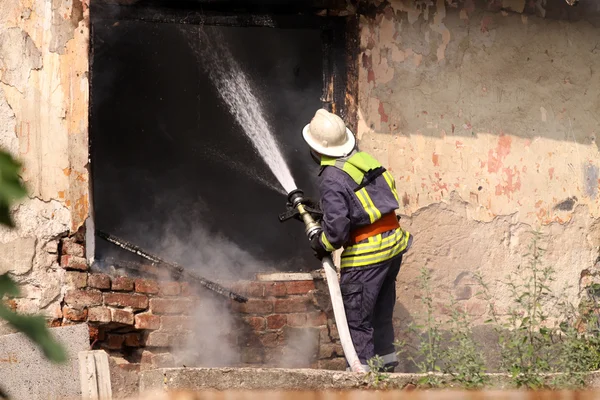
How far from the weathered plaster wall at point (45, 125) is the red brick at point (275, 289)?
4.89 ft

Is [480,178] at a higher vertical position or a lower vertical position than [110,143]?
lower

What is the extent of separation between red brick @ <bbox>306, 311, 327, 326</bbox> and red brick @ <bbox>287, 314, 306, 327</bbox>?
30mm

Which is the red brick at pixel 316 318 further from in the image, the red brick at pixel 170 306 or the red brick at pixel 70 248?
the red brick at pixel 70 248

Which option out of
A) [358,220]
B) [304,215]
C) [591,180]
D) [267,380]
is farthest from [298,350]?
[591,180]

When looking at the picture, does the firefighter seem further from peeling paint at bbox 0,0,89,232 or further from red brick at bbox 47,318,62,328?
red brick at bbox 47,318,62,328

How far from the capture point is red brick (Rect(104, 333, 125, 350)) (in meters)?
6.38

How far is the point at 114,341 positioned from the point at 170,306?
1.52 ft

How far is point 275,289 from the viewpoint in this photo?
711 centimetres

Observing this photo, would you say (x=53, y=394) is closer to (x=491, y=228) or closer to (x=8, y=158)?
A: (x=491, y=228)

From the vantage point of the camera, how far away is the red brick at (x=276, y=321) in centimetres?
706

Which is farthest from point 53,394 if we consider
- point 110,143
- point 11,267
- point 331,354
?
point 110,143

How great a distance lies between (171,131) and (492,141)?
2.70m

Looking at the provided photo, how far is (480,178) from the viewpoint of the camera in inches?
288

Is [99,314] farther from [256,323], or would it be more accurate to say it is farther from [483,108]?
[483,108]
